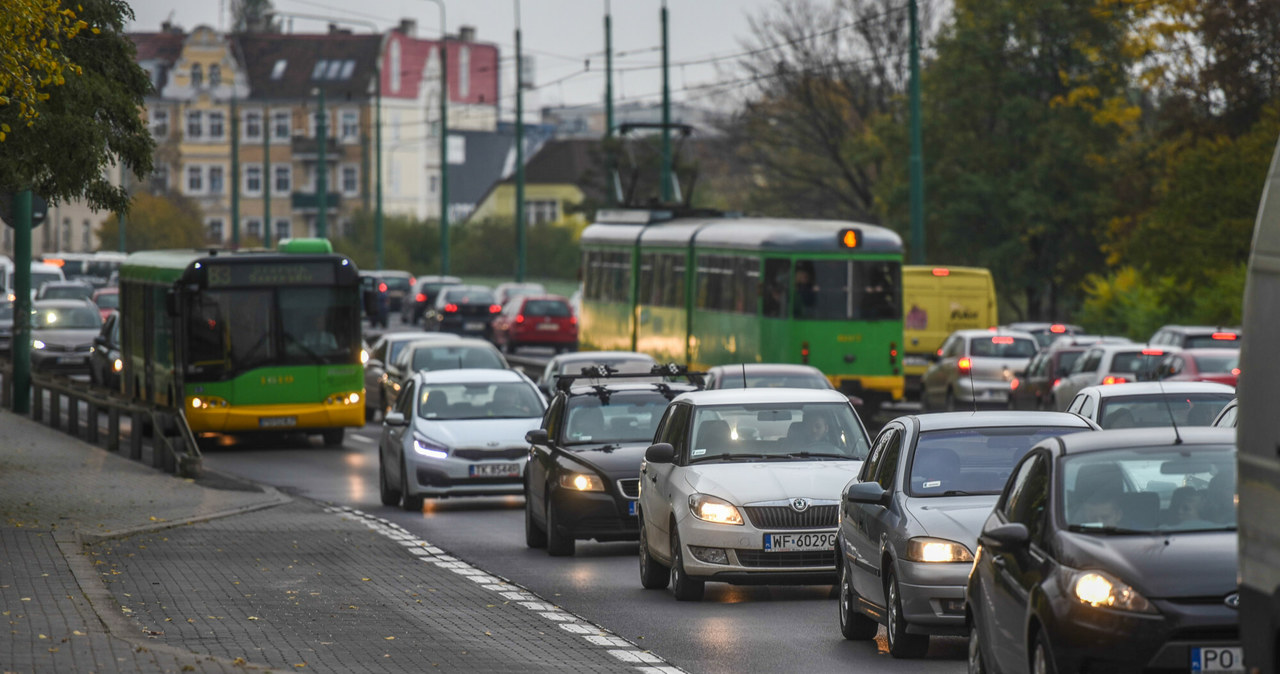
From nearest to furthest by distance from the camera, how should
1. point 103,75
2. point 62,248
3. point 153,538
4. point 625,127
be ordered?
1. point 153,538
2. point 103,75
3. point 625,127
4. point 62,248

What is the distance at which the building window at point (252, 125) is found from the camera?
440 feet

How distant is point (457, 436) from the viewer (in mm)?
23125

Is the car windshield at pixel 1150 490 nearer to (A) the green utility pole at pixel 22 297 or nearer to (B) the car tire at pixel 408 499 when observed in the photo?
(B) the car tire at pixel 408 499

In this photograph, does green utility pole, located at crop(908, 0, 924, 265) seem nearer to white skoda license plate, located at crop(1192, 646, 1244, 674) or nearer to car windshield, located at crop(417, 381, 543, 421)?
car windshield, located at crop(417, 381, 543, 421)

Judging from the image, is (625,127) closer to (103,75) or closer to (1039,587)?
(103,75)

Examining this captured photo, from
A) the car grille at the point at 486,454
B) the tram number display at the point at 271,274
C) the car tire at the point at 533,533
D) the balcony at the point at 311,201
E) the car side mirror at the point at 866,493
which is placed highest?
the balcony at the point at 311,201

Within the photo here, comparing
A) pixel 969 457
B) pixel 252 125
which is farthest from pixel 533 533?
pixel 252 125

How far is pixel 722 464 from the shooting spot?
15031 millimetres

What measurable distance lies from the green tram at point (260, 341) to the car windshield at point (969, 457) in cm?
1926

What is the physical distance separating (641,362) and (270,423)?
→ 5189mm

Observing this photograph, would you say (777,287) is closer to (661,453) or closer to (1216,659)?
(661,453)

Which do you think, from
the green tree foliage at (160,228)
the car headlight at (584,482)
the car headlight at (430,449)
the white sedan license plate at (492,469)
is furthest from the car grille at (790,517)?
the green tree foliage at (160,228)

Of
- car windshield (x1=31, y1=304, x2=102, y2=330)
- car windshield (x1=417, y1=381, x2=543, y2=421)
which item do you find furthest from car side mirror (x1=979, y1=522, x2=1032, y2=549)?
car windshield (x1=31, y1=304, x2=102, y2=330)

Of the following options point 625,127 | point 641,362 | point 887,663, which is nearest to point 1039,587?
point 887,663
